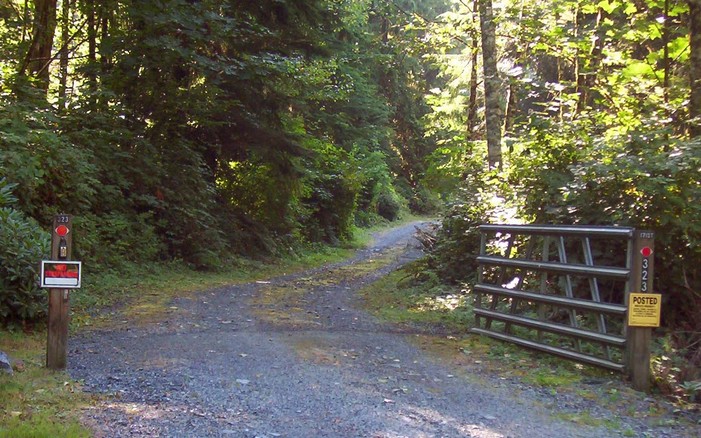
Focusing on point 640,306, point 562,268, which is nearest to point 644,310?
point 640,306

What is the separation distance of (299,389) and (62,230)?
2.74 metres

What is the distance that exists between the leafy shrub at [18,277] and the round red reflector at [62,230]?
2.11 meters

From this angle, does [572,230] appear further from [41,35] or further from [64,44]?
[64,44]

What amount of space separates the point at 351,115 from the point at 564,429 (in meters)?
25.9

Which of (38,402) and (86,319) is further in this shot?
(86,319)

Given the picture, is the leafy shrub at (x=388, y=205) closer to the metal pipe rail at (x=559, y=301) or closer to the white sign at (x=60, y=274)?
the metal pipe rail at (x=559, y=301)

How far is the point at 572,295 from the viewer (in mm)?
7258

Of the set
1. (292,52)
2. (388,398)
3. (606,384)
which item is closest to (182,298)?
(388,398)

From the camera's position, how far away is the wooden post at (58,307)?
6.04 m

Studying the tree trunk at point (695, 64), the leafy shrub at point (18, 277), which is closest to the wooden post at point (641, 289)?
the tree trunk at point (695, 64)

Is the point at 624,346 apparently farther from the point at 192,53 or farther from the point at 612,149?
the point at 192,53

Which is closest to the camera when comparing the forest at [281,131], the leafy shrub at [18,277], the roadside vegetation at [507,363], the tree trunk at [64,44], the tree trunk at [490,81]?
the roadside vegetation at [507,363]

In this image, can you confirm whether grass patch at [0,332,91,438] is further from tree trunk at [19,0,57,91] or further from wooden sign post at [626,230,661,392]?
tree trunk at [19,0,57,91]

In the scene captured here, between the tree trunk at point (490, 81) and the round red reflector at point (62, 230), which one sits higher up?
the tree trunk at point (490, 81)
